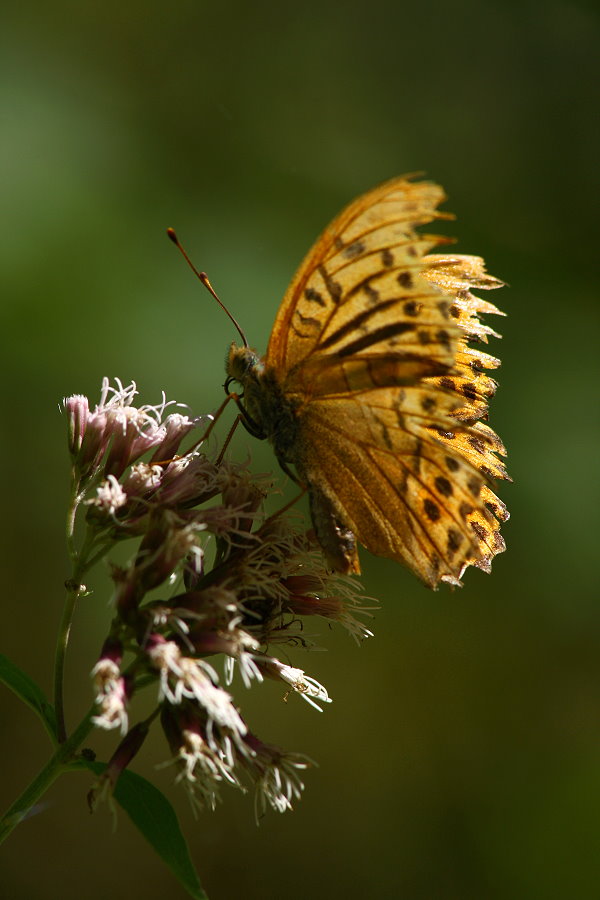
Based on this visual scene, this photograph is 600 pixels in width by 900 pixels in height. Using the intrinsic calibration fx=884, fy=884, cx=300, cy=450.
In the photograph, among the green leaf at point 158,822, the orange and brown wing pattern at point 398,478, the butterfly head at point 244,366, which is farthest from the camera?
the butterfly head at point 244,366

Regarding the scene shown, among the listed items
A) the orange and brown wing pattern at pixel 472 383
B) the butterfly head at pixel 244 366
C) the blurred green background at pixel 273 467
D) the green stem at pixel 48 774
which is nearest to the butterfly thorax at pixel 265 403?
the butterfly head at pixel 244 366

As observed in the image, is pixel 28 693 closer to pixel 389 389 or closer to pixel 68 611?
pixel 68 611

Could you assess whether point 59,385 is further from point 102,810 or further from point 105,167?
point 102,810

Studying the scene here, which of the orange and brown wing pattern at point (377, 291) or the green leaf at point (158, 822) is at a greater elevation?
the orange and brown wing pattern at point (377, 291)

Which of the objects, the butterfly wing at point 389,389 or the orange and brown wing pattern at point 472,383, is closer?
the butterfly wing at point 389,389

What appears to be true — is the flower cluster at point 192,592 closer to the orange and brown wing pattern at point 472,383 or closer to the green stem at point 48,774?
the green stem at point 48,774

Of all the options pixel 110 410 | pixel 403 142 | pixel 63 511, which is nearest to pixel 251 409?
pixel 110 410

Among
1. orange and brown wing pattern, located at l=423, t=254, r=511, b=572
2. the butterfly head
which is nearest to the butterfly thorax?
the butterfly head
